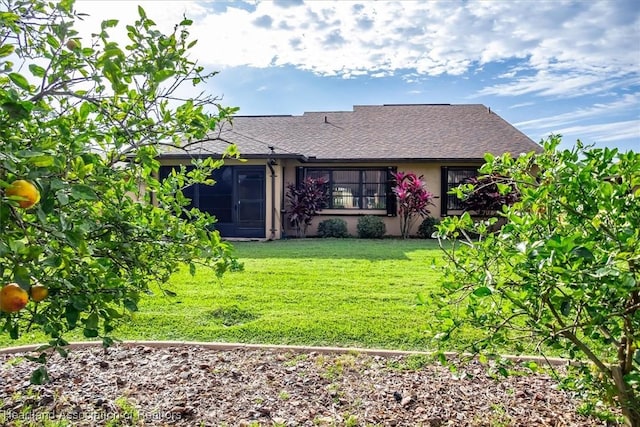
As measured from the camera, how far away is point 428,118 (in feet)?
60.8

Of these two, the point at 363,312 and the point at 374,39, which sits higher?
the point at 374,39

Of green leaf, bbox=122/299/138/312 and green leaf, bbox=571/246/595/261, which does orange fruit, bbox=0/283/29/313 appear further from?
green leaf, bbox=571/246/595/261

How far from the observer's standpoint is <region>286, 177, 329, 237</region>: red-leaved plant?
14383 millimetres

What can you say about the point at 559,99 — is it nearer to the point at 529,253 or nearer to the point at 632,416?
the point at 632,416

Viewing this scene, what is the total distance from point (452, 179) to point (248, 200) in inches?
306

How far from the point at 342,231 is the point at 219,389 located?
1169cm

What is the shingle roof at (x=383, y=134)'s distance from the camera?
1512cm

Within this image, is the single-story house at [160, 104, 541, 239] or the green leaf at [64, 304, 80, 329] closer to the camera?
the green leaf at [64, 304, 80, 329]

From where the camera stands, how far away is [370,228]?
47.0ft

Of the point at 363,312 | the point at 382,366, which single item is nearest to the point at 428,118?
the point at 363,312

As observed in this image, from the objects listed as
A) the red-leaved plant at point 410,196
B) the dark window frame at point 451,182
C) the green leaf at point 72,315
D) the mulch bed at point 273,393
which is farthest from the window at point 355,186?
the green leaf at point 72,315

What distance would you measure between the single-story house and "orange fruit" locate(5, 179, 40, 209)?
40.9ft

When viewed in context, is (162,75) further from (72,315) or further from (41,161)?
(72,315)

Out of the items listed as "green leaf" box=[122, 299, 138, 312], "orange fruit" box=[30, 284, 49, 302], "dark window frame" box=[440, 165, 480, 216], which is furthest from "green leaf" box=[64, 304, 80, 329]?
"dark window frame" box=[440, 165, 480, 216]
